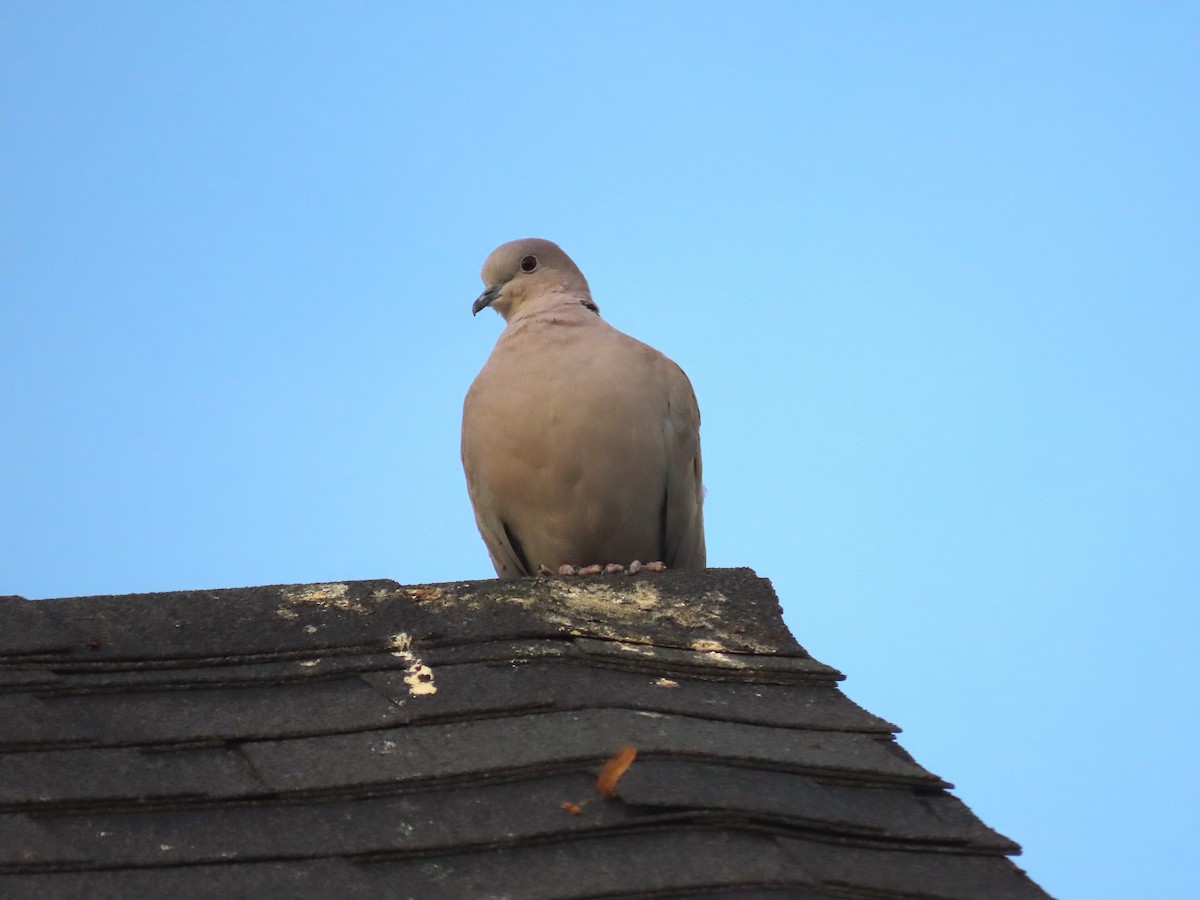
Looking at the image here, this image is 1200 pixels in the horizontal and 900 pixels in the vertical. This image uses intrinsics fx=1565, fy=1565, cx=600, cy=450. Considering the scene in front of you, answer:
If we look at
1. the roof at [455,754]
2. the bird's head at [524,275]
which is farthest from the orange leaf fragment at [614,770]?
the bird's head at [524,275]

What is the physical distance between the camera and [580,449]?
492 cm

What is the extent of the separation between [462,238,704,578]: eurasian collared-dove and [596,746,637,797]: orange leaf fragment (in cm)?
257

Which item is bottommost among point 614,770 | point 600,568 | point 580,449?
point 614,770

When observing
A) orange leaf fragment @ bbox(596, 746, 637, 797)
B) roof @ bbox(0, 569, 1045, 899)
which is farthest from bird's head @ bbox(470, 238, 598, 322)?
orange leaf fragment @ bbox(596, 746, 637, 797)

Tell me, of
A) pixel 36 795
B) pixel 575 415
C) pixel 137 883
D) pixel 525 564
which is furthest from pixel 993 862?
pixel 525 564

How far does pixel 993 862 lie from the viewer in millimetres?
2248

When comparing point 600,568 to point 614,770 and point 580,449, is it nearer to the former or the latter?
point 580,449

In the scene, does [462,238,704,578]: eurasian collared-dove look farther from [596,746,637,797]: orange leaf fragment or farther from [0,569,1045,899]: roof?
[596,746,637,797]: orange leaf fragment

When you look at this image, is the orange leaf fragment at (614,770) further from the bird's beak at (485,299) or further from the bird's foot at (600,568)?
the bird's beak at (485,299)

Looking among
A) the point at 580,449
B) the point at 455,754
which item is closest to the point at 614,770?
the point at 455,754

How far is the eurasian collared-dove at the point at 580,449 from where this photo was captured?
493cm

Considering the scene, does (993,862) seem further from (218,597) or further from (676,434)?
(676,434)

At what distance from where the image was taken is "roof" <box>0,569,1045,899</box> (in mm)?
2131

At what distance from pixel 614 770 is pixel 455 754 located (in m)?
0.27
